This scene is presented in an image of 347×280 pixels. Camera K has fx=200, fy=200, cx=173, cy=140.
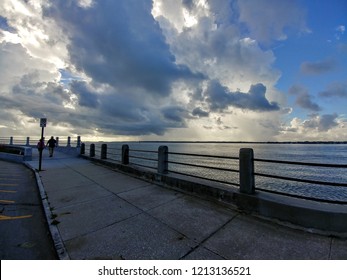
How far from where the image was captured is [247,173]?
4727 millimetres

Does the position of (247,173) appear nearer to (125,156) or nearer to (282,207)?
(282,207)

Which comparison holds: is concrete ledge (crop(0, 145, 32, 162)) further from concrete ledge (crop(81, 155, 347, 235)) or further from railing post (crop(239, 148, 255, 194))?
railing post (crop(239, 148, 255, 194))

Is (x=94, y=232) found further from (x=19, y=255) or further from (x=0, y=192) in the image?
(x=0, y=192)

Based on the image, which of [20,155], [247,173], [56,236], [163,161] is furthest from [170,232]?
[20,155]

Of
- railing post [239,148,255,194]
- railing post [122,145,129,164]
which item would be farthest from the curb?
railing post [122,145,129,164]

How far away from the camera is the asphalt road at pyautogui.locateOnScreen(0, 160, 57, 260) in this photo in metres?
3.21

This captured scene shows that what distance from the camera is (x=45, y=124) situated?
35.0ft

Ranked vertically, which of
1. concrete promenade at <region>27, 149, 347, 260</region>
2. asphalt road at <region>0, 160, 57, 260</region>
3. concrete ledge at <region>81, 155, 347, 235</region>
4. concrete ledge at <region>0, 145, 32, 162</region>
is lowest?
asphalt road at <region>0, 160, 57, 260</region>

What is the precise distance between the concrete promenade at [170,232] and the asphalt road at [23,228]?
0.20m

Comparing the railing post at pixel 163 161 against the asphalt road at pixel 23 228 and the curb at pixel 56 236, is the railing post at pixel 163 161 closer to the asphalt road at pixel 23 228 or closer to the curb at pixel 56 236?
the curb at pixel 56 236

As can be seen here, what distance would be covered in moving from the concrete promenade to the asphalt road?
0.20 m

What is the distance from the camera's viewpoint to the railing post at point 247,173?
184 inches

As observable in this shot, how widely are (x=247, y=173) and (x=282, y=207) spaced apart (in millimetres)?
1018
